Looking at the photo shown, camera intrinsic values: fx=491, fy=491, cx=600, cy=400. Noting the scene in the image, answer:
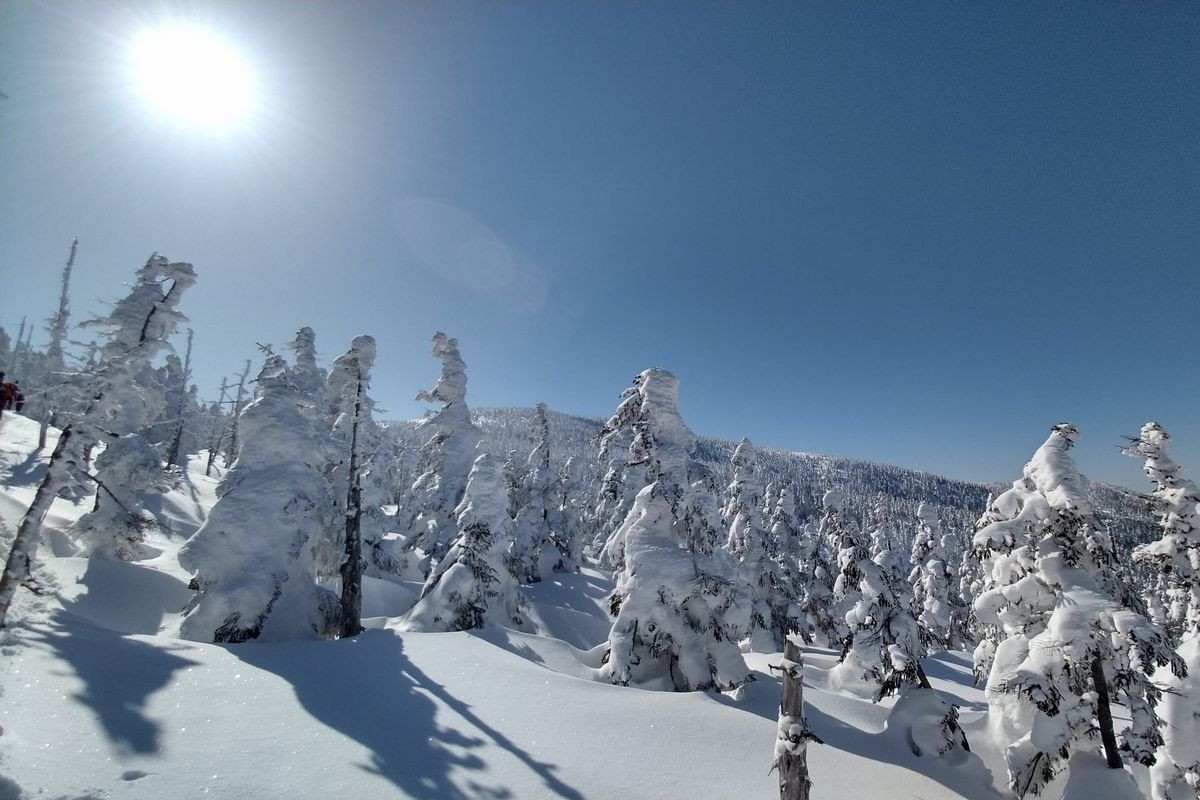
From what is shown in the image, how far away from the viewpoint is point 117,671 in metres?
9.88

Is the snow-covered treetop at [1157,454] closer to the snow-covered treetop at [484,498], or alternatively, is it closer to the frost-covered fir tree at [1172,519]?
the frost-covered fir tree at [1172,519]

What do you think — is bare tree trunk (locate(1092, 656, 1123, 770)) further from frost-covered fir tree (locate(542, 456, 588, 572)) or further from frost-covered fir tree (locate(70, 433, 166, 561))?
frost-covered fir tree (locate(542, 456, 588, 572))

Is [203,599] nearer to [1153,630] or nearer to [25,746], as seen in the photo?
[25,746]

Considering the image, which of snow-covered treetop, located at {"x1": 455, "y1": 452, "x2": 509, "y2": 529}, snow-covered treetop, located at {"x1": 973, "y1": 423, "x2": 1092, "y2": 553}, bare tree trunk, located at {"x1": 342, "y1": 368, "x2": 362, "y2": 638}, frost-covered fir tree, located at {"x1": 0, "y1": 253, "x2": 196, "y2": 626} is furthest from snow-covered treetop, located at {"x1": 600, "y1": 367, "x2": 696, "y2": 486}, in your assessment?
frost-covered fir tree, located at {"x1": 0, "y1": 253, "x2": 196, "y2": 626}

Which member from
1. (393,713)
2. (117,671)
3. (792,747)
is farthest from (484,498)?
(792,747)

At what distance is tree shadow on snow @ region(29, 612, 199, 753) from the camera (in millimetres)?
8086

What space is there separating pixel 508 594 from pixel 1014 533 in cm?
1920

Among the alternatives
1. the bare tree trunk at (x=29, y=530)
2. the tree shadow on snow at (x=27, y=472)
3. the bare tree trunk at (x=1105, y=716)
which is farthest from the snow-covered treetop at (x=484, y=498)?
the tree shadow on snow at (x=27, y=472)

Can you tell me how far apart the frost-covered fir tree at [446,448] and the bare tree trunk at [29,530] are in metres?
14.4

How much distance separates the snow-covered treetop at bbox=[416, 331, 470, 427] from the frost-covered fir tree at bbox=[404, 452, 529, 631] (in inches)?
201

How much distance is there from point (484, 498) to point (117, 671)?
1284cm

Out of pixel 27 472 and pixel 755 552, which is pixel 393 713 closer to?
pixel 755 552

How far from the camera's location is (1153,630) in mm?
9461

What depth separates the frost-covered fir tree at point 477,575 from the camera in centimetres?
1950
